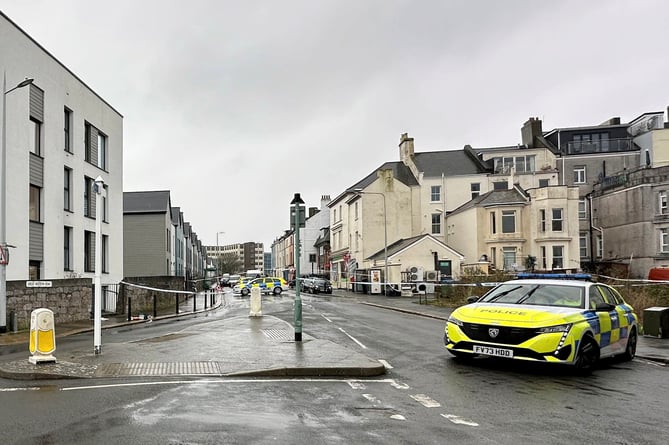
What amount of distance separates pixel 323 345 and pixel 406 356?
1875 millimetres

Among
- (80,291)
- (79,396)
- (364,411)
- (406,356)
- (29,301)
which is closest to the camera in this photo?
(364,411)

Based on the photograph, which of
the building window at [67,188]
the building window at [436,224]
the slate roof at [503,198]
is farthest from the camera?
the building window at [436,224]

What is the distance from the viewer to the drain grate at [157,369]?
371 inches

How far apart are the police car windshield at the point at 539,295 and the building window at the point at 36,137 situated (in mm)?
19921

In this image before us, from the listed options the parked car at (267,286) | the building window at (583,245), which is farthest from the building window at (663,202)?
the parked car at (267,286)

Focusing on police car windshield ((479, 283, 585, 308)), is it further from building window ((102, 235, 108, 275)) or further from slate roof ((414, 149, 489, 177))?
slate roof ((414, 149, 489, 177))

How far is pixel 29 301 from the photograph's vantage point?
18281 millimetres

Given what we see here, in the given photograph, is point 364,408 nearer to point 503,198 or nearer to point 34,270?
point 34,270

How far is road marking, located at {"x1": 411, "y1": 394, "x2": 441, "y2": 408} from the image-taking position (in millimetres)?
7348

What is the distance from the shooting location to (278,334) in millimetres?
14945

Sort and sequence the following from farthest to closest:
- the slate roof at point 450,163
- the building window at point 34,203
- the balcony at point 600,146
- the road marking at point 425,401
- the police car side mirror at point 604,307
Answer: the slate roof at point 450,163 → the balcony at point 600,146 → the building window at point 34,203 → the police car side mirror at point 604,307 → the road marking at point 425,401

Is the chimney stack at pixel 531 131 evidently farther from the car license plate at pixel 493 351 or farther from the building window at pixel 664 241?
the car license plate at pixel 493 351

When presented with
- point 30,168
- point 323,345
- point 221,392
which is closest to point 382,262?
point 30,168

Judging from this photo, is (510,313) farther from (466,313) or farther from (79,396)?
(79,396)
